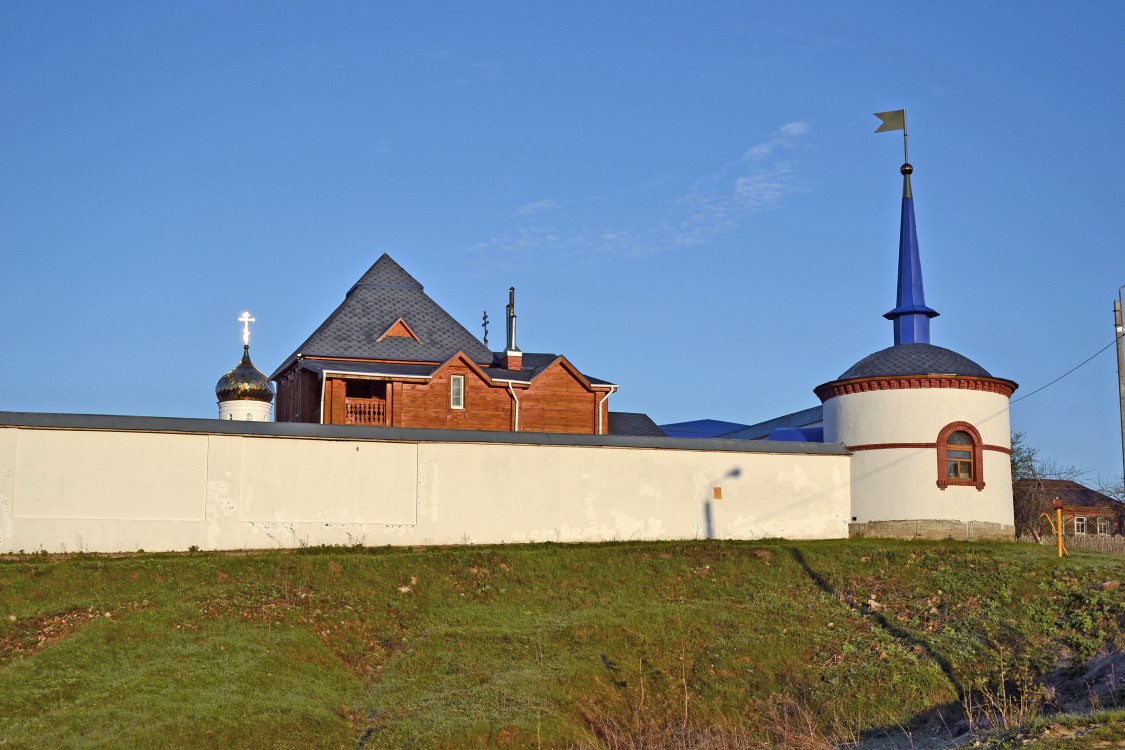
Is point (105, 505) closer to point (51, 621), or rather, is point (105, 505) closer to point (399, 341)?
point (51, 621)

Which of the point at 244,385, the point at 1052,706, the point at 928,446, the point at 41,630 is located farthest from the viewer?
the point at 244,385

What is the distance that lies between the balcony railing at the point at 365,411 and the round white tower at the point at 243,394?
2701 mm

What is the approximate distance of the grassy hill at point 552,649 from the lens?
1984cm

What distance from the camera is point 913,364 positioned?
36.8 m

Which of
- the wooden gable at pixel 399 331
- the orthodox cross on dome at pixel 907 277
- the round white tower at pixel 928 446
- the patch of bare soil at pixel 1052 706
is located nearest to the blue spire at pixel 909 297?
the orthodox cross on dome at pixel 907 277

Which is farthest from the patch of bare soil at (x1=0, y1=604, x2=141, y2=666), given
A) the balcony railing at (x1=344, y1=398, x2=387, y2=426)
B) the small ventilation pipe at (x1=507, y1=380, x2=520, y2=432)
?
the small ventilation pipe at (x1=507, y1=380, x2=520, y2=432)

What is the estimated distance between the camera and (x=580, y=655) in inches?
925

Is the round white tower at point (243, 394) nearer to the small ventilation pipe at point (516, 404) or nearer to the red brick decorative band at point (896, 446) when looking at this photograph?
the small ventilation pipe at point (516, 404)

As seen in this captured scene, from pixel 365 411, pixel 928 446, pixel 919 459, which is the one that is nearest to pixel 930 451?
pixel 928 446

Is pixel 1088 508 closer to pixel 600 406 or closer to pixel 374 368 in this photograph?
pixel 600 406

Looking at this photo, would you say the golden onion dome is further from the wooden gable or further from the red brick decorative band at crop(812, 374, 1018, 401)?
the red brick decorative band at crop(812, 374, 1018, 401)

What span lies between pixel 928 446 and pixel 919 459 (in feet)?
1.49

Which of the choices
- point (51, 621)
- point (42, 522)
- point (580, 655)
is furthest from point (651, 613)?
point (42, 522)

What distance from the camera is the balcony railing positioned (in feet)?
132
